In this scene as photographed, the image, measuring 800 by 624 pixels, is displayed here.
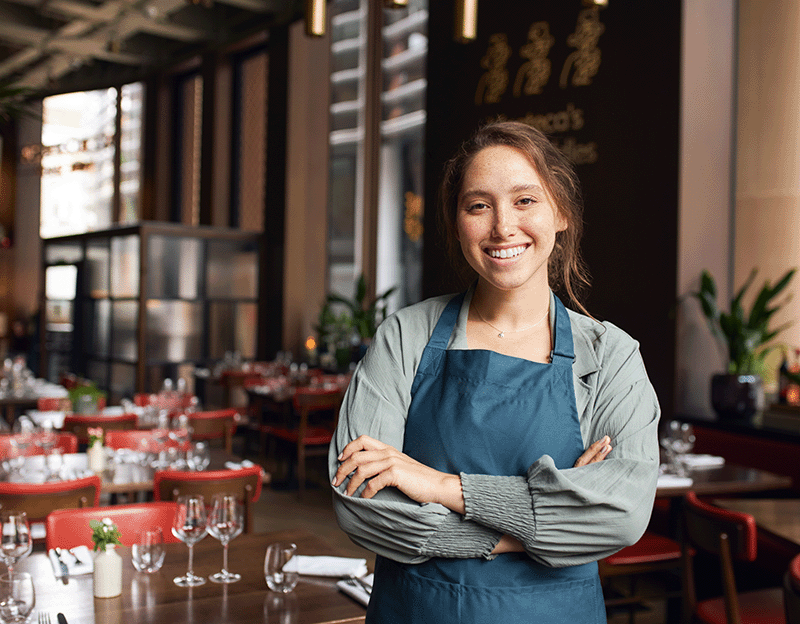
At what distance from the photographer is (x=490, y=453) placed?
3.98ft

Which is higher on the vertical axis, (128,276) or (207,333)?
(128,276)

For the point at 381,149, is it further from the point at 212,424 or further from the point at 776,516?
the point at 776,516

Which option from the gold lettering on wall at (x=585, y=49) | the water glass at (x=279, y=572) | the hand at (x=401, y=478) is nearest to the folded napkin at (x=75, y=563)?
the water glass at (x=279, y=572)

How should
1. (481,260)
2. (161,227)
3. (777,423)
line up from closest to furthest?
(481,260) < (777,423) < (161,227)

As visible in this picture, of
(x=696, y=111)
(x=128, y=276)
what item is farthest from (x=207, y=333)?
(x=696, y=111)

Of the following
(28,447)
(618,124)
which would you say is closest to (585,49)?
(618,124)

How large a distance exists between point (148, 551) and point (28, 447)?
1.84 m

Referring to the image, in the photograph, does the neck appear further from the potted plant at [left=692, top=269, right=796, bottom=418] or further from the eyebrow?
the potted plant at [left=692, top=269, right=796, bottom=418]

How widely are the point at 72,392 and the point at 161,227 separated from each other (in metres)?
3.72

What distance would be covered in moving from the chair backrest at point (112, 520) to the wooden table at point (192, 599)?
15 centimetres

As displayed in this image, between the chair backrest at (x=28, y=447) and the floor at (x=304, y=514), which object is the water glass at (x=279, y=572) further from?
the floor at (x=304, y=514)

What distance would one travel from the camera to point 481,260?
1251 mm

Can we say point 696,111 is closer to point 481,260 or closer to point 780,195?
point 780,195

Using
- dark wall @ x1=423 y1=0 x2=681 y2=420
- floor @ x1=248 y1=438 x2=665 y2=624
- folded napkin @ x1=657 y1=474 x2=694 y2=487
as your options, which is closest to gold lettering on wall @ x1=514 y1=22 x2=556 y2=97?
dark wall @ x1=423 y1=0 x2=681 y2=420
